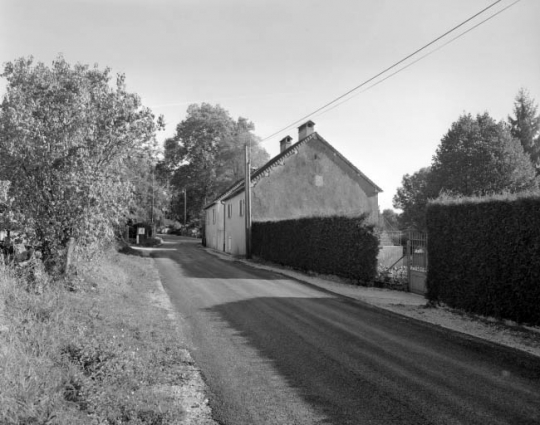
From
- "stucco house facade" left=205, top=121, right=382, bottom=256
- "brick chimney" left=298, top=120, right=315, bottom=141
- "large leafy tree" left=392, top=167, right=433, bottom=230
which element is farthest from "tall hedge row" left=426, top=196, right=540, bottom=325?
"large leafy tree" left=392, top=167, right=433, bottom=230

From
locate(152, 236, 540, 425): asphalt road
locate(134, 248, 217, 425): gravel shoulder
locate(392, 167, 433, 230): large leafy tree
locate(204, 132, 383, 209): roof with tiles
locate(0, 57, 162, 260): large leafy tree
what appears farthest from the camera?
locate(392, 167, 433, 230): large leafy tree

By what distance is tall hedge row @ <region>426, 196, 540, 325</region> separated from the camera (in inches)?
348

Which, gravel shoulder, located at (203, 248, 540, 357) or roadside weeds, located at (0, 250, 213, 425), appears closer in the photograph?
roadside weeds, located at (0, 250, 213, 425)

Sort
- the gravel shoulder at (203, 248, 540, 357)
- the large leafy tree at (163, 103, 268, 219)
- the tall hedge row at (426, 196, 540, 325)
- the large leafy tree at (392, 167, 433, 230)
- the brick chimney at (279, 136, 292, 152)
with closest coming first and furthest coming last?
1. the gravel shoulder at (203, 248, 540, 357)
2. the tall hedge row at (426, 196, 540, 325)
3. the brick chimney at (279, 136, 292, 152)
4. the large leafy tree at (392, 167, 433, 230)
5. the large leafy tree at (163, 103, 268, 219)

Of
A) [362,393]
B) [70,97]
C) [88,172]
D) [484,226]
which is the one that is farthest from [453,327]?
[70,97]

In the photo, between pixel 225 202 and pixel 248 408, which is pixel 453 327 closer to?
pixel 248 408

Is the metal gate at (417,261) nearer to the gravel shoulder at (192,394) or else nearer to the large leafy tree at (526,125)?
the gravel shoulder at (192,394)

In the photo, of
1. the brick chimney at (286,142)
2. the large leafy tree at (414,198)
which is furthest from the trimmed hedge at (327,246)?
the large leafy tree at (414,198)

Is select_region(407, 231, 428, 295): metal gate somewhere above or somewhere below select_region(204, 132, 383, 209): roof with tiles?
below

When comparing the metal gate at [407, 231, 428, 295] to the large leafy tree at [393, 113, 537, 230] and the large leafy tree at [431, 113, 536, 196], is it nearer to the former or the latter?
the large leafy tree at [393, 113, 537, 230]

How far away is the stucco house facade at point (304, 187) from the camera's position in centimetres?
3131

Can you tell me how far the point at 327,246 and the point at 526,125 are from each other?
137 ft

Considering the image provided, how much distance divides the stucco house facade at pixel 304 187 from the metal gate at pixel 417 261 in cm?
1596

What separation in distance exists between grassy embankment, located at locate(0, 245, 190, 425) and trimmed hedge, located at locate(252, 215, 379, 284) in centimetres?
955
